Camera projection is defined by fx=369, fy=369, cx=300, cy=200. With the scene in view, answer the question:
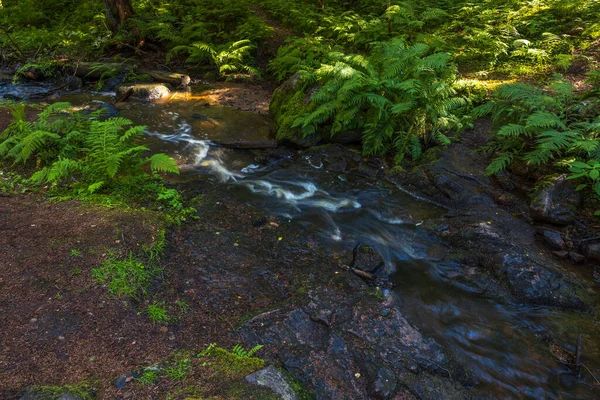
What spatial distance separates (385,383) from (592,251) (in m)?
3.84

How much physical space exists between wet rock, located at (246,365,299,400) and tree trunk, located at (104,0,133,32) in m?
15.0

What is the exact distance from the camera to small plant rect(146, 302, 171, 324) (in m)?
3.66

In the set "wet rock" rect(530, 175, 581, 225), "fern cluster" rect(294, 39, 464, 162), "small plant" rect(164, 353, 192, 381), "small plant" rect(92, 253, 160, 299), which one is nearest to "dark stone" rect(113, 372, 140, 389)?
"small plant" rect(164, 353, 192, 381)

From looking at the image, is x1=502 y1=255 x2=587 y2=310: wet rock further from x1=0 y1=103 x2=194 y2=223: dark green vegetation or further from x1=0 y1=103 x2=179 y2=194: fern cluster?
x1=0 y1=103 x2=179 y2=194: fern cluster

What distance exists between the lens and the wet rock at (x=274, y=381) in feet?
9.71

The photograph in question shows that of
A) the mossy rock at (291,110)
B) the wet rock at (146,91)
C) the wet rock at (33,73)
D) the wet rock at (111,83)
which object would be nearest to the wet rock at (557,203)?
the mossy rock at (291,110)

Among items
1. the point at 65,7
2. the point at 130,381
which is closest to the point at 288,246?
the point at 130,381

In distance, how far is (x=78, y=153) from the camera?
646 centimetres

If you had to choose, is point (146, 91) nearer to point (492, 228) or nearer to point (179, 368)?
point (179, 368)

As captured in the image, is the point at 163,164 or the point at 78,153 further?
the point at 78,153

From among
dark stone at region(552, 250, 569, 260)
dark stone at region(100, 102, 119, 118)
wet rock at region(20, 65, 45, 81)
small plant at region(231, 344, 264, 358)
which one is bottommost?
wet rock at region(20, 65, 45, 81)

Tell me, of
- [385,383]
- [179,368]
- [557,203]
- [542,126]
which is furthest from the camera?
[542,126]

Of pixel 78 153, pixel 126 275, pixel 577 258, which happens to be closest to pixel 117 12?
pixel 78 153

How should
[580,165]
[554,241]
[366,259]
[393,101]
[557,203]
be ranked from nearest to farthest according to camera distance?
[366,259] < [554,241] < [580,165] < [557,203] < [393,101]
